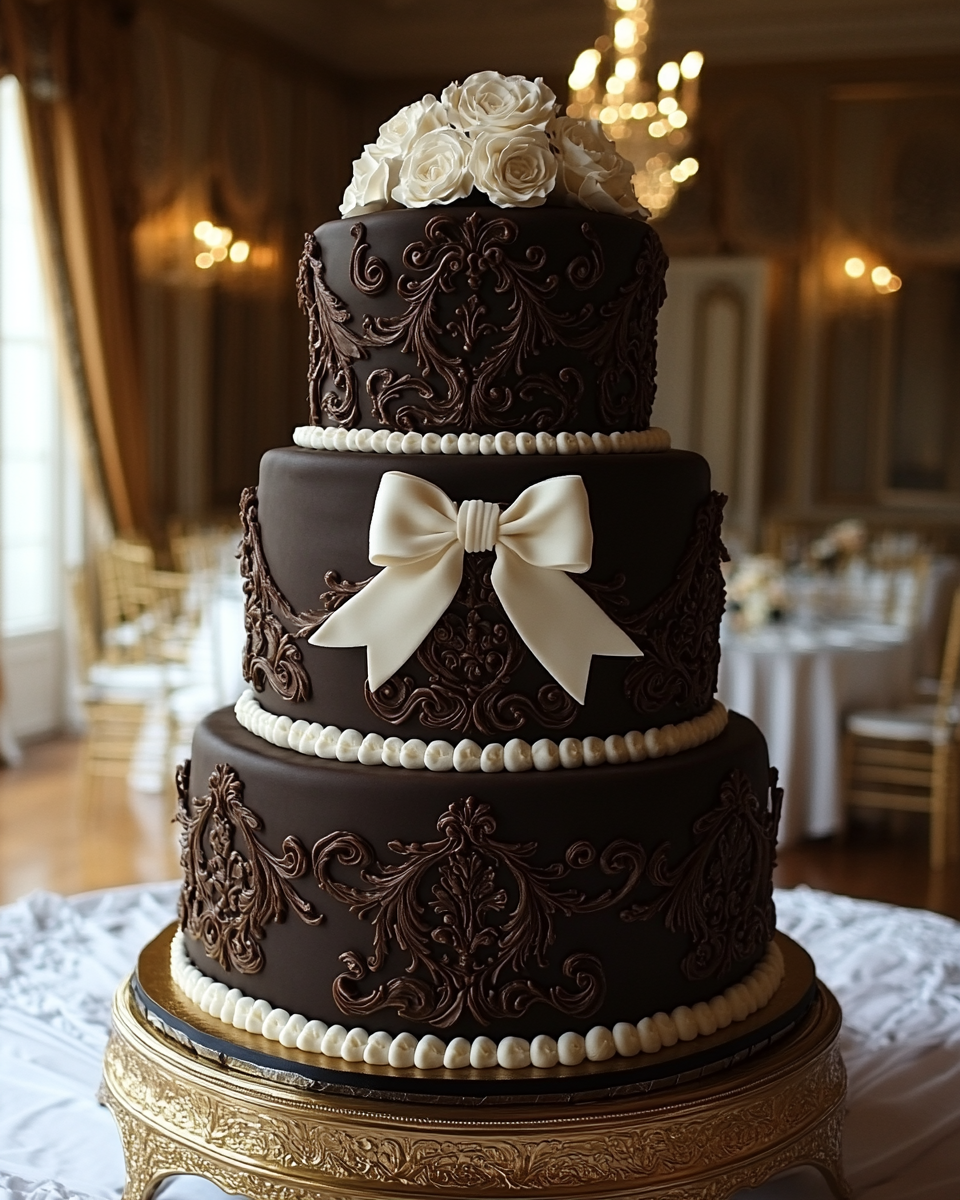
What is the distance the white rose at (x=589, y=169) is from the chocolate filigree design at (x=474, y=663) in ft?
2.12

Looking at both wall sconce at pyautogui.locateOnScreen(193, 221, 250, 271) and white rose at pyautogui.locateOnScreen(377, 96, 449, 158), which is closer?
white rose at pyautogui.locateOnScreen(377, 96, 449, 158)

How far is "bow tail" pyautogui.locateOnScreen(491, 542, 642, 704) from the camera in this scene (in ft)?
6.86

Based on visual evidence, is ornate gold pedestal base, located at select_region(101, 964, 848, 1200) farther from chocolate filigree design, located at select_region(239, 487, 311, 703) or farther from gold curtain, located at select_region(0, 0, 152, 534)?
gold curtain, located at select_region(0, 0, 152, 534)

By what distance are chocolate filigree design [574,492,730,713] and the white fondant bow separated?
86 millimetres

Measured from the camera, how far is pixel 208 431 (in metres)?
9.42

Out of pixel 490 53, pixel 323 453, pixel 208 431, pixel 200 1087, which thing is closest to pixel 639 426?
pixel 323 453

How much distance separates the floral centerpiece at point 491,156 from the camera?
216 cm

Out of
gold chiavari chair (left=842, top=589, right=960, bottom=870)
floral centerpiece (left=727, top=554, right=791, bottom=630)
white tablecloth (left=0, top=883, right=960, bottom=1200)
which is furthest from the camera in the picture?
floral centerpiece (left=727, top=554, right=791, bottom=630)

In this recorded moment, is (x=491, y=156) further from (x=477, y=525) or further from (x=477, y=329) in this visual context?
(x=477, y=525)

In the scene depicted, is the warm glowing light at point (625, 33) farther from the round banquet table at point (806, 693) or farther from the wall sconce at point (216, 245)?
the wall sconce at point (216, 245)

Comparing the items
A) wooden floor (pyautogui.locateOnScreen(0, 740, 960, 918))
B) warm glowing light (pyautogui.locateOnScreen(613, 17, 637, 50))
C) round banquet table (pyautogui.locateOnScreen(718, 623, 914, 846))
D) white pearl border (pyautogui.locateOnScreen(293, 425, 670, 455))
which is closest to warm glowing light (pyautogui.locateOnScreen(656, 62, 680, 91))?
warm glowing light (pyautogui.locateOnScreen(613, 17, 637, 50))

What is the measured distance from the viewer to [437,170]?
Result: 2.18 meters

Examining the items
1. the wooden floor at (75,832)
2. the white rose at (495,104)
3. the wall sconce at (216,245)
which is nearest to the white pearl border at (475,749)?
the white rose at (495,104)

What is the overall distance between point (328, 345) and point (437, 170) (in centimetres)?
34
